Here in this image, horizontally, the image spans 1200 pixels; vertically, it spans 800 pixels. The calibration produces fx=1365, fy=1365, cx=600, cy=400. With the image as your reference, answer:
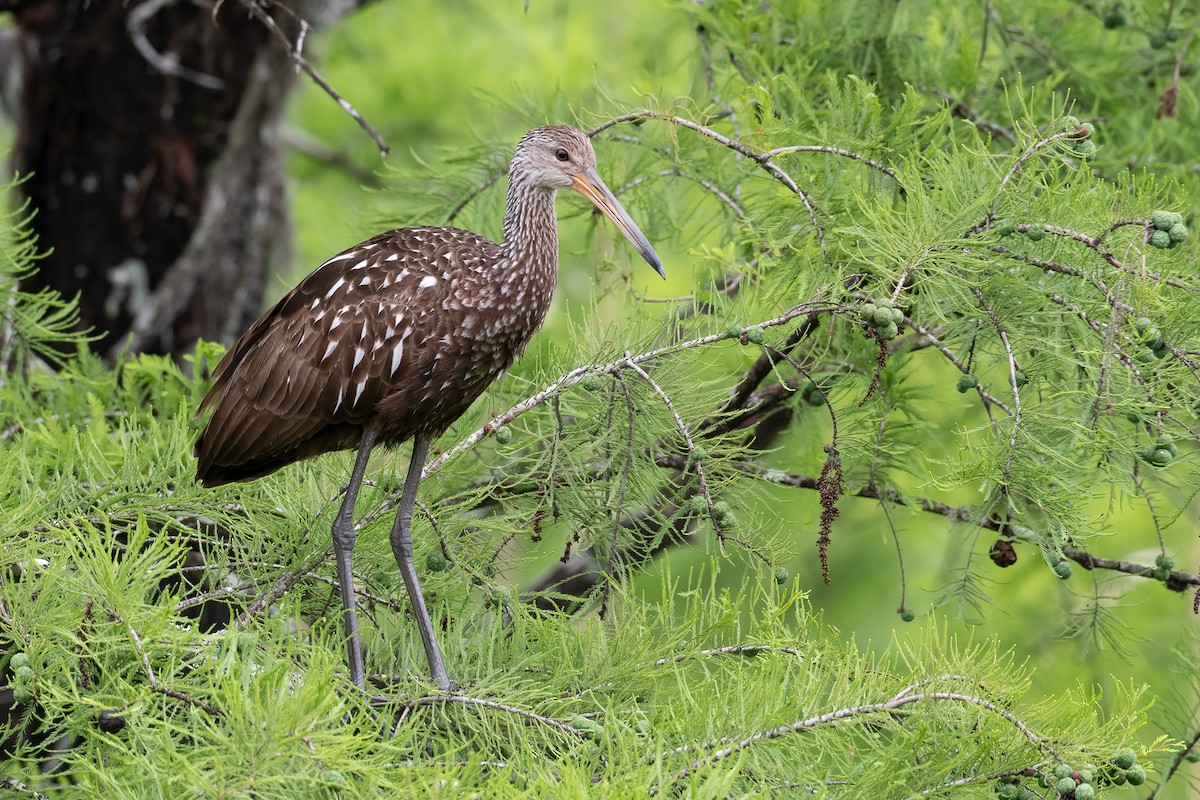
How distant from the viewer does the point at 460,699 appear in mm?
2707

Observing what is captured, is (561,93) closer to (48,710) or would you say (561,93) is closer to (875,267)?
(875,267)

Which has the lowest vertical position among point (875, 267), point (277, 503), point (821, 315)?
point (277, 503)

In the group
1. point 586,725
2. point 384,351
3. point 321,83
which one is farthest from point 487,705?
point 321,83

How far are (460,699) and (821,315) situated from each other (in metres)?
1.29

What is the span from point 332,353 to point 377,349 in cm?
13

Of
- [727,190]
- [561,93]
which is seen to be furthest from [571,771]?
[561,93]

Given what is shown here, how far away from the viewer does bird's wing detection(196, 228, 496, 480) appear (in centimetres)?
350

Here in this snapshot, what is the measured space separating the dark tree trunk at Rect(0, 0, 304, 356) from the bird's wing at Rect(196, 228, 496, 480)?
2.78 m

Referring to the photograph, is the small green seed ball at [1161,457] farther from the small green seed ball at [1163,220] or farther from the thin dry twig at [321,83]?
the thin dry twig at [321,83]

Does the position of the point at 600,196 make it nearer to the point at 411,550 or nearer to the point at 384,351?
the point at 384,351

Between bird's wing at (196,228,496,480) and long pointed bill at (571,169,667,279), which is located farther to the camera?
long pointed bill at (571,169,667,279)

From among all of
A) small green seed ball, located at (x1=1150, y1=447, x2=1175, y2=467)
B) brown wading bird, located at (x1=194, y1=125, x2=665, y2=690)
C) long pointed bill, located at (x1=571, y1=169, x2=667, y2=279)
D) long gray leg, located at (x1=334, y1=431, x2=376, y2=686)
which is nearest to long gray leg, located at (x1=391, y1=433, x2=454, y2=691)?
brown wading bird, located at (x1=194, y1=125, x2=665, y2=690)

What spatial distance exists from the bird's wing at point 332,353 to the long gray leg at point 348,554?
4.6 inches

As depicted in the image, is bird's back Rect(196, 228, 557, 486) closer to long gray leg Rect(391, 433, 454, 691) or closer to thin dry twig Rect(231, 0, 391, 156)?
long gray leg Rect(391, 433, 454, 691)
